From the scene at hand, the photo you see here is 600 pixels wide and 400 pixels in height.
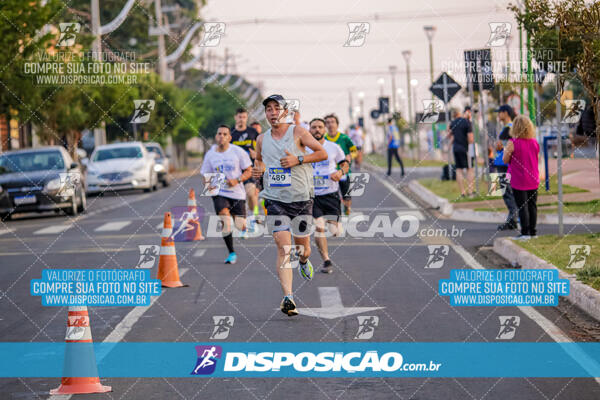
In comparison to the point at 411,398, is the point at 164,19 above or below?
above

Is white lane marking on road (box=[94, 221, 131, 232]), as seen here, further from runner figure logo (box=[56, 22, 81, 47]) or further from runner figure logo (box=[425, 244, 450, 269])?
runner figure logo (box=[56, 22, 81, 47])

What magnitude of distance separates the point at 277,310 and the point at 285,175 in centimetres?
134

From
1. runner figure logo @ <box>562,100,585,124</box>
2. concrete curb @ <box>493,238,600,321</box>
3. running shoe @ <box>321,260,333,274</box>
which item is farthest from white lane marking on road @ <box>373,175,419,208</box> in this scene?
running shoe @ <box>321,260,333,274</box>

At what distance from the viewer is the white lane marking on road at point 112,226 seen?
21297 millimetres

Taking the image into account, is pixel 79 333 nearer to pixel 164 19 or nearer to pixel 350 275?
pixel 350 275

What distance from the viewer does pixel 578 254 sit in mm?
13047

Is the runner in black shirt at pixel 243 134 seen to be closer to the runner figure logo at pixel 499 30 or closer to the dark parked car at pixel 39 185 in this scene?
the runner figure logo at pixel 499 30

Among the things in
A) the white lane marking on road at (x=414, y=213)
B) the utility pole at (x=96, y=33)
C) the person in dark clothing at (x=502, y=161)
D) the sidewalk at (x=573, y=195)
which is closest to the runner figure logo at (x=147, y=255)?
the person in dark clothing at (x=502, y=161)

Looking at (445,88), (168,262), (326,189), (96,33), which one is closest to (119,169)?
(96,33)

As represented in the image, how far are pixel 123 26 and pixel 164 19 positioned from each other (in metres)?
6.97

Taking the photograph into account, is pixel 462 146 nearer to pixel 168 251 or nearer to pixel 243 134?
pixel 243 134

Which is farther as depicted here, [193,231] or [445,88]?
[445,88]

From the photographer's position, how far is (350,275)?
525 inches

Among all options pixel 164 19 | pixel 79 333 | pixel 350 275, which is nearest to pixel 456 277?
pixel 350 275
